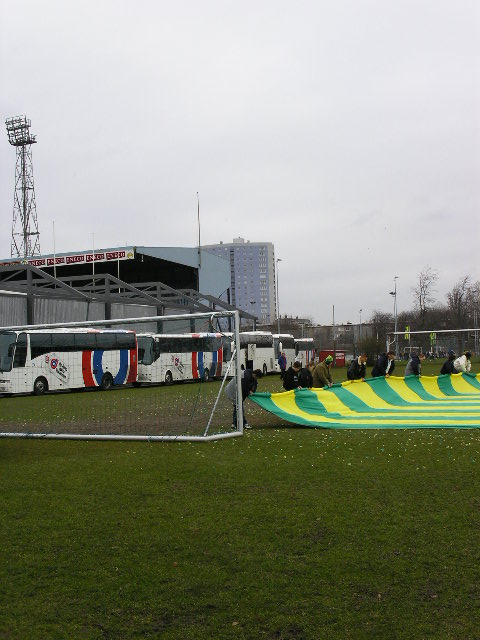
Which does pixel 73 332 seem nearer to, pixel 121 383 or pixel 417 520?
pixel 121 383

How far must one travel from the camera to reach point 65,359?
32.6 m

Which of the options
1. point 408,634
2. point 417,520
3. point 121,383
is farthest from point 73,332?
point 408,634

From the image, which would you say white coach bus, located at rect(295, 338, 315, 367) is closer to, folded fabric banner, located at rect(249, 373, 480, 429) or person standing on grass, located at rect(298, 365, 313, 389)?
folded fabric banner, located at rect(249, 373, 480, 429)

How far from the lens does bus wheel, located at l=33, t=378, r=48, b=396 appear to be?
27.9 meters

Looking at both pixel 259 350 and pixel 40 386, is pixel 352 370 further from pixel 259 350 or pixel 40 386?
pixel 259 350

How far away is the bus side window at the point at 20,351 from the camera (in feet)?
92.8

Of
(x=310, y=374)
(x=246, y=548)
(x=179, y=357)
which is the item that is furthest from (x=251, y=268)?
(x=246, y=548)

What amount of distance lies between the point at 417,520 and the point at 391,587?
1.95 m

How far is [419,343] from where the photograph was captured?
56750 mm

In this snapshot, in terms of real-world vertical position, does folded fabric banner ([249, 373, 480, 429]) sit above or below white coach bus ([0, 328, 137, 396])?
below

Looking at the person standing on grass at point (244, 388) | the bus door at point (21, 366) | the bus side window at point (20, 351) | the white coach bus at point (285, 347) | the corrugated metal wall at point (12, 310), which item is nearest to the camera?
the person standing on grass at point (244, 388)

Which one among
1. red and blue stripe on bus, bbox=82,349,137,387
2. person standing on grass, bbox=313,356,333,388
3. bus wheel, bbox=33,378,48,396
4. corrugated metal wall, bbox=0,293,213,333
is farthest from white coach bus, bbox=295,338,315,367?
person standing on grass, bbox=313,356,333,388

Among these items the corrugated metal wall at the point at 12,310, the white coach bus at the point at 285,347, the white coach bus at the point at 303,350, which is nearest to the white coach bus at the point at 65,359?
the corrugated metal wall at the point at 12,310

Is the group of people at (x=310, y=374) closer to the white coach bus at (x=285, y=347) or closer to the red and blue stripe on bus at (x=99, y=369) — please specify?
the red and blue stripe on bus at (x=99, y=369)
